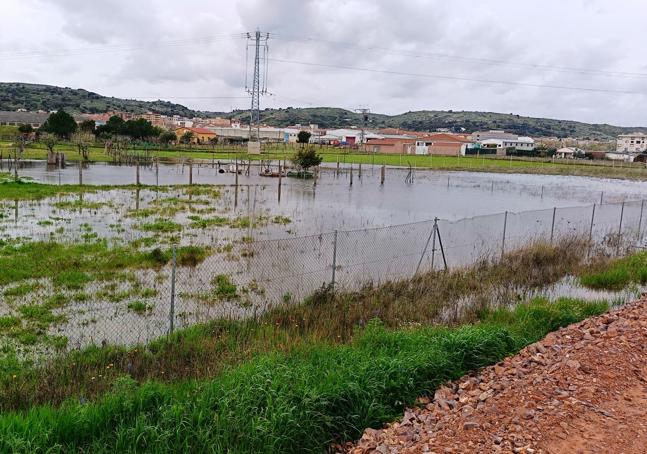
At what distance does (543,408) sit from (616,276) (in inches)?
364

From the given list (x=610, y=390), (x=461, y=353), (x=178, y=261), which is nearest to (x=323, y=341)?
(x=461, y=353)

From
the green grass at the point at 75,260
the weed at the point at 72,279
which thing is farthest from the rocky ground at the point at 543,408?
the green grass at the point at 75,260

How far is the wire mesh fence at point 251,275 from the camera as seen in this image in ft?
30.6

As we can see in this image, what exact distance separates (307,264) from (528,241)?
7682 mm

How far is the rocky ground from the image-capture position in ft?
16.5

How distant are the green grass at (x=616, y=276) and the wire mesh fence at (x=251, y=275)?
2.32 m

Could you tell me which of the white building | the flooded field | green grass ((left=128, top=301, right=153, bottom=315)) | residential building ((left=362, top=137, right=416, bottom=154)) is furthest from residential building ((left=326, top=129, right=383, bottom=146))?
green grass ((left=128, top=301, right=153, bottom=315))

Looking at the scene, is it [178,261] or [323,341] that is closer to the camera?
[323,341]

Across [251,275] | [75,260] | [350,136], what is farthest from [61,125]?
[350,136]

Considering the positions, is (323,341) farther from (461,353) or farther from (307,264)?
(307,264)

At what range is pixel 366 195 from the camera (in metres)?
34.1

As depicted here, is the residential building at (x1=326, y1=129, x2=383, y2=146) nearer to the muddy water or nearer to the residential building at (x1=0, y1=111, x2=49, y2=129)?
the residential building at (x1=0, y1=111, x2=49, y2=129)

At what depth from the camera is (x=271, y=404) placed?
550 centimetres

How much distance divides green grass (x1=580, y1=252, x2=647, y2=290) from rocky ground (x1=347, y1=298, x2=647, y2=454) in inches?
228
